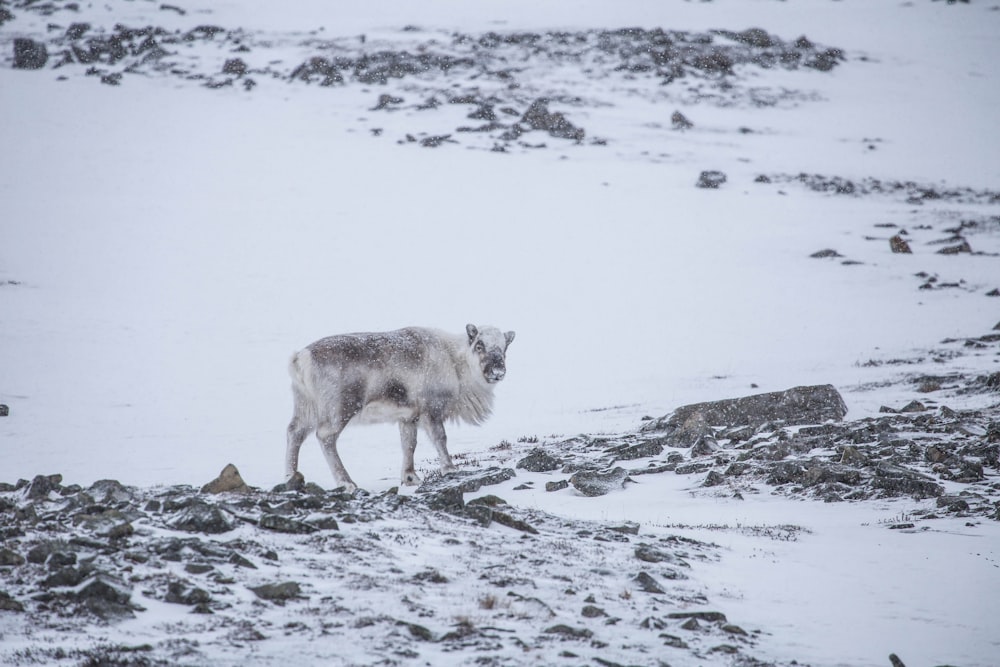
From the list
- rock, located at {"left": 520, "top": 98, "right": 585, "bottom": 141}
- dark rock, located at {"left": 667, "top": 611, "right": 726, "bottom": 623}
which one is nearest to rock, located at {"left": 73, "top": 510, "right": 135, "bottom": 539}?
dark rock, located at {"left": 667, "top": 611, "right": 726, "bottom": 623}

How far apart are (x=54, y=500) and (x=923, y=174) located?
159ft

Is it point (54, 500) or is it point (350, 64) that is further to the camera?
point (350, 64)

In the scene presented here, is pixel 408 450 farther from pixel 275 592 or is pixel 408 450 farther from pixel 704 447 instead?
pixel 275 592

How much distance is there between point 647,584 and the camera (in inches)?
243

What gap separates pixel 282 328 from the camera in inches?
1002

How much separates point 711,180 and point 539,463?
114ft

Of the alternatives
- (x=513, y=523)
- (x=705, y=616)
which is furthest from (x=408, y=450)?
(x=705, y=616)

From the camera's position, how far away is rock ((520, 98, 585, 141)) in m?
51.1

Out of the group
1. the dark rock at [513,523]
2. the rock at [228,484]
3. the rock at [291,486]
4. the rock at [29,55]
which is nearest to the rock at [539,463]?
the dark rock at [513,523]

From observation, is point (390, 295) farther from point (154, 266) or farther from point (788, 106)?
point (788, 106)

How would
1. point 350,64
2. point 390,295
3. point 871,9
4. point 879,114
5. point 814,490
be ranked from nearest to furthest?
point 814,490, point 390,295, point 879,114, point 350,64, point 871,9

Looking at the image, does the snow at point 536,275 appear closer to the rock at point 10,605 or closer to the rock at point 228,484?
the rock at point 228,484

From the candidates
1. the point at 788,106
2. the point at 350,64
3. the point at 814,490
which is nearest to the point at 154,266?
the point at 814,490

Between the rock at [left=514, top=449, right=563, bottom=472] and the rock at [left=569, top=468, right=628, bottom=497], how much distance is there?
969mm
